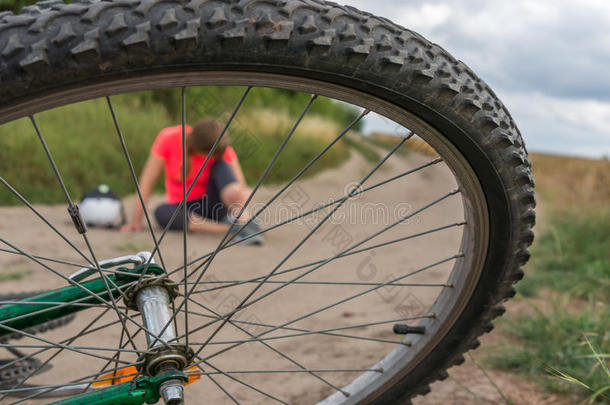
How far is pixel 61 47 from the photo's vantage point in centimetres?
94

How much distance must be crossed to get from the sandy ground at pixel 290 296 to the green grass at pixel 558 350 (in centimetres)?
9

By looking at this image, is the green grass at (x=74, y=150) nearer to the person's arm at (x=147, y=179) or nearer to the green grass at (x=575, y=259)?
the person's arm at (x=147, y=179)

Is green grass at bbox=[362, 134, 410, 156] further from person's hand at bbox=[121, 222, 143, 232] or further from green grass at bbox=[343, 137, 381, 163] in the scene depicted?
person's hand at bbox=[121, 222, 143, 232]

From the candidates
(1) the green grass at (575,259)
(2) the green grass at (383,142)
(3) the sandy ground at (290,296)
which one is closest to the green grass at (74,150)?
(3) the sandy ground at (290,296)

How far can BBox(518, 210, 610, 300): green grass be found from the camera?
2.99m

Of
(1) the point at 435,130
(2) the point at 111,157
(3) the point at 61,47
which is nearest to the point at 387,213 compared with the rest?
(2) the point at 111,157

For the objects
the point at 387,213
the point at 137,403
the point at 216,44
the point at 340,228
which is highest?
the point at 387,213

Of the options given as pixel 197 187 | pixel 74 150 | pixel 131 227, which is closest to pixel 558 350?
pixel 197 187

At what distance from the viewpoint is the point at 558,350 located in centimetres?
214

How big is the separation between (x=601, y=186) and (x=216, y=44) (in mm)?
5545

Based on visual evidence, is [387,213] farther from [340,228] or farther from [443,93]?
[443,93]

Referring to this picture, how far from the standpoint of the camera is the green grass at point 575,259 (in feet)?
9.80

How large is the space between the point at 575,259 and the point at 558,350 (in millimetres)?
1579

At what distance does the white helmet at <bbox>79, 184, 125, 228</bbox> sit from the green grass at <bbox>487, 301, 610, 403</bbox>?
11.1ft
